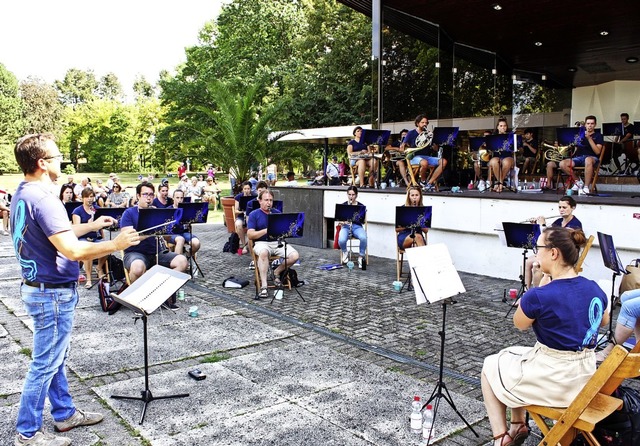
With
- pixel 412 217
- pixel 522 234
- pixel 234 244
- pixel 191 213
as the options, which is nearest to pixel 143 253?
pixel 191 213

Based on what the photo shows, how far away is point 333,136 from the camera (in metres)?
24.4

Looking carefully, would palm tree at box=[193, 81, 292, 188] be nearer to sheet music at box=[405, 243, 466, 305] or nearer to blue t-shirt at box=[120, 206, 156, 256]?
blue t-shirt at box=[120, 206, 156, 256]

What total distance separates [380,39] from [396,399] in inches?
494

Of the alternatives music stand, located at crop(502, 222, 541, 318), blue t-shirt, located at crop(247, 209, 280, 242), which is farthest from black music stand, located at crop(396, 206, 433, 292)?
blue t-shirt, located at crop(247, 209, 280, 242)

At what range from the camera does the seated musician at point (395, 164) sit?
12.6 m

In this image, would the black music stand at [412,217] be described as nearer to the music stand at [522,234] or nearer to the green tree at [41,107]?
the music stand at [522,234]

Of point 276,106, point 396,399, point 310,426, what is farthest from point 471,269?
point 276,106

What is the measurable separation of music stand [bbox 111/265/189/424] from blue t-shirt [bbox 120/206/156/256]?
354 cm

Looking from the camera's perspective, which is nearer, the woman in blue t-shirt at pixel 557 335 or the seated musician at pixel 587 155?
the woman in blue t-shirt at pixel 557 335

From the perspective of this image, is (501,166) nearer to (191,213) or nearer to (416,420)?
(191,213)

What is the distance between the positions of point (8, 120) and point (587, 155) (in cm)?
5686

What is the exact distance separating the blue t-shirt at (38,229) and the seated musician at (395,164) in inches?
384

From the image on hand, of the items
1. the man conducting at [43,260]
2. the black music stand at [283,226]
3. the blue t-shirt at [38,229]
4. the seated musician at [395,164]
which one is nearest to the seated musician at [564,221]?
the black music stand at [283,226]

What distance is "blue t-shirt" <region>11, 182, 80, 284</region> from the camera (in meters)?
3.44
